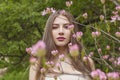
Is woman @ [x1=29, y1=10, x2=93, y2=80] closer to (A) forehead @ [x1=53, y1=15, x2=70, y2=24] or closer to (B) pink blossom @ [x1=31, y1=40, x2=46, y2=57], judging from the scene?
(A) forehead @ [x1=53, y1=15, x2=70, y2=24]

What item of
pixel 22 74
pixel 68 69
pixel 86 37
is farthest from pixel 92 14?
pixel 68 69

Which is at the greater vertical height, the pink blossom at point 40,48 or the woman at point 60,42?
the pink blossom at point 40,48

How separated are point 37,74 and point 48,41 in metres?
0.29

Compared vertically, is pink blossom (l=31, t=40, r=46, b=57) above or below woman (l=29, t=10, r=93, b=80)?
above

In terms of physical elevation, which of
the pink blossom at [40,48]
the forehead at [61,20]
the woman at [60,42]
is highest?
the pink blossom at [40,48]

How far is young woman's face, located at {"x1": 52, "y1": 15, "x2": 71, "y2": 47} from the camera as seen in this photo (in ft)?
9.42

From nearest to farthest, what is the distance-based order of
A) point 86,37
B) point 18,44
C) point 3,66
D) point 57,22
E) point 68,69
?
point 57,22 → point 68,69 → point 86,37 → point 18,44 → point 3,66

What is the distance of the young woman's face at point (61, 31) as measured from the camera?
2.87m

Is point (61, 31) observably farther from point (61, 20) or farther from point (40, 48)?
point (40, 48)

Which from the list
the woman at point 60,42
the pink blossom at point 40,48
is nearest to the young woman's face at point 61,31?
the woman at point 60,42

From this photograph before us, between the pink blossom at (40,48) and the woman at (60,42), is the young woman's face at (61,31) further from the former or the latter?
the pink blossom at (40,48)

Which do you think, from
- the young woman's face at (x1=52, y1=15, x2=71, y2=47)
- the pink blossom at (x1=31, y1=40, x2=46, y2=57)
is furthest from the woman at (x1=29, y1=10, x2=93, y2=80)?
the pink blossom at (x1=31, y1=40, x2=46, y2=57)

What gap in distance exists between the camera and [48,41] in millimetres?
3021

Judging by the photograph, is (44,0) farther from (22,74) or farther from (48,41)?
(48,41)
